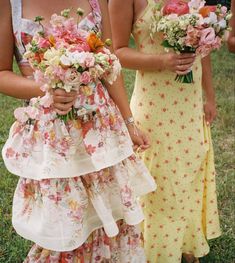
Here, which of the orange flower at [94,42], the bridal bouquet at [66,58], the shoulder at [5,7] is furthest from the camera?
the shoulder at [5,7]

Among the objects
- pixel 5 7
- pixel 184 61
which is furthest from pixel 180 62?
pixel 5 7

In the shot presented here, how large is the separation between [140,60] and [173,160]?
625 mm

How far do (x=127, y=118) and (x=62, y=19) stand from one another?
721 mm

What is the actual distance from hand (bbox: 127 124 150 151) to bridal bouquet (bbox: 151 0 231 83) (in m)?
0.46

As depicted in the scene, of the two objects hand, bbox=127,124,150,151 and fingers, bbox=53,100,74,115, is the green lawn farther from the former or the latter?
fingers, bbox=53,100,74,115

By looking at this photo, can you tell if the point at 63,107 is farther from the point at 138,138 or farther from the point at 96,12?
the point at 138,138

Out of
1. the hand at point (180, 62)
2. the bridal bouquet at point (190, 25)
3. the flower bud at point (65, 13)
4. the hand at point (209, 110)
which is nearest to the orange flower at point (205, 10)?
the bridal bouquet at point (190, 25)

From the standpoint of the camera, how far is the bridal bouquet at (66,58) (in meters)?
1.89

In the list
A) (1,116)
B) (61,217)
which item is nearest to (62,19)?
(61,217)

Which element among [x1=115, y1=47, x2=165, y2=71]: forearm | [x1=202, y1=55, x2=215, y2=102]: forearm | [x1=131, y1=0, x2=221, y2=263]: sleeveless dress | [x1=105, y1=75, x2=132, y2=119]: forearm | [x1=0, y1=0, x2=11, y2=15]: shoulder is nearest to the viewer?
[x1=0, y1=0, x2=11, y2=15]: shoulder

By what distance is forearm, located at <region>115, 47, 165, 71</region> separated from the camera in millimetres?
2689

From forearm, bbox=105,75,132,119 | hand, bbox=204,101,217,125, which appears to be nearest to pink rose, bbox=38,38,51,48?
forearm, bbox=105,75,132,119

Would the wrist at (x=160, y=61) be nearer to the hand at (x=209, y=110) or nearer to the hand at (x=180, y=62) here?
the hand at (x=180, y=62)

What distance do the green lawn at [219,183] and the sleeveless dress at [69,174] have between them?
1.08 metres
